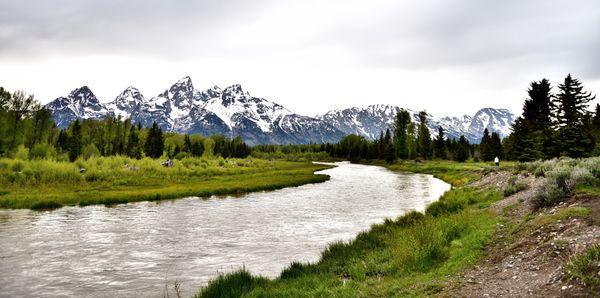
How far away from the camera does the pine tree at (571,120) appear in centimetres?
4653

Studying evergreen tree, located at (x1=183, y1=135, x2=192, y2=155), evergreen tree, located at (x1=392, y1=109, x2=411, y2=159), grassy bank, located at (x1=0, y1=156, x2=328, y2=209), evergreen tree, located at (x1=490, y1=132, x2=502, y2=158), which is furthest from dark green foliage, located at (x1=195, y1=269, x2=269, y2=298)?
evergreen tree, located at (x1=183, y1=135, x2=192, y2=155)

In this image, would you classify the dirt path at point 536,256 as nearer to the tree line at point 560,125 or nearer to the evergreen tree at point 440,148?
the tree line at point 560,125

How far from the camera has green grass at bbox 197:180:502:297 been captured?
10.8m

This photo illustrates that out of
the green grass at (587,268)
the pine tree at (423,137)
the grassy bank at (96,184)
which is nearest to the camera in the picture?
the green grass at (587,268)

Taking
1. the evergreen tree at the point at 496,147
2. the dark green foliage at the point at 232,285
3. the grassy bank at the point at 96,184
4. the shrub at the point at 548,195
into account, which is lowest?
the dark green foliage at the point at 232,285

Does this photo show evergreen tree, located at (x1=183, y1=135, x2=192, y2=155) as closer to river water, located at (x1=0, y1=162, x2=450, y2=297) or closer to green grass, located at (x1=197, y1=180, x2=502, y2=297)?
river water, located at (x1=0, y1=162, x2=450, y2=297)

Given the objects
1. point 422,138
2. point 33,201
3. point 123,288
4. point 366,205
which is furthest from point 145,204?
point 422,138

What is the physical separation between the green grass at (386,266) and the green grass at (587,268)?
9.98 ft

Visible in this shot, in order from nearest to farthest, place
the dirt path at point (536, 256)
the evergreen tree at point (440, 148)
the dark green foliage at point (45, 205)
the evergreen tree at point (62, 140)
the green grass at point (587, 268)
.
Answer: the green grass at point (587, 268)
the dirt path at point (536, 256)
the dark green foliage at point (45, 205)
the evergreen tree at point (62, 140)
the evergreen tree at point (440, 148)

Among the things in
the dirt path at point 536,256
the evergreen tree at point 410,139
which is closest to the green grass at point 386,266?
the dirt path at point 536,256

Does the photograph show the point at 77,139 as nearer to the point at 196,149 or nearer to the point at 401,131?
the point at 196,149

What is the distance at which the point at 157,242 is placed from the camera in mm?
19781

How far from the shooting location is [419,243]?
564 inches

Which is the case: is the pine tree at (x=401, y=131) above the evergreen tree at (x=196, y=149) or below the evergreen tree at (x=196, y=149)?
above
